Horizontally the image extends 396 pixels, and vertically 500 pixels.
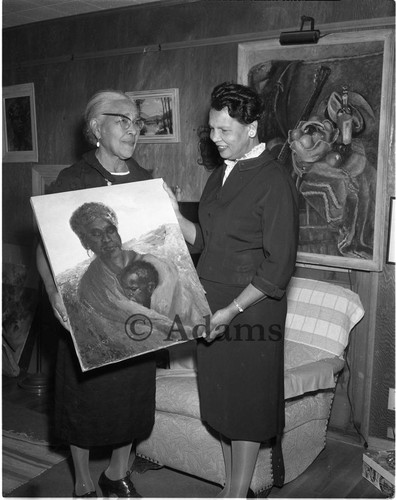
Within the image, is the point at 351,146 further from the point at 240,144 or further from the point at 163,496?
the point at 163,496

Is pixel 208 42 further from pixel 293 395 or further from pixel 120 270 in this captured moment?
pixel 293 395

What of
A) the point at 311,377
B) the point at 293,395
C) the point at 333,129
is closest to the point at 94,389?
the point at 293,395

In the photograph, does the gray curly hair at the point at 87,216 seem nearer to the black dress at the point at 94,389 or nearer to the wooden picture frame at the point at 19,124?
the black dress at the point at 94,389

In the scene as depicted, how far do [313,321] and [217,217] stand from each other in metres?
1.19

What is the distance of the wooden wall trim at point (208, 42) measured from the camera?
307 cm

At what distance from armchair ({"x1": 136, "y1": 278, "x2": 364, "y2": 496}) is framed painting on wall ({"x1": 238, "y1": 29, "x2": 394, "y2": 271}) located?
9.9 inches

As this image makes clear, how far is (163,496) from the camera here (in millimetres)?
2832

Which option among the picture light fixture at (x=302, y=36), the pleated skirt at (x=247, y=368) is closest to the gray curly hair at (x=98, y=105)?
the pleated skirt at (x=247, y=368)

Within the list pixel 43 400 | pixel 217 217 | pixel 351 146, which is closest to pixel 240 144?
pixel 217 217

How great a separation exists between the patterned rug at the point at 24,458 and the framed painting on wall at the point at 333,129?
1782 millimetres

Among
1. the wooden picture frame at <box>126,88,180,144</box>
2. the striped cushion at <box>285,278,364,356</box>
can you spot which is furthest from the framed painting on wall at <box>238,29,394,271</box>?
the wooden picture frame at <box>126,88,180,144</box>

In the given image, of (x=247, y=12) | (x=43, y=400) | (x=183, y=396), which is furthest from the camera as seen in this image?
(x=43, y=400)

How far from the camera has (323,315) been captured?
325 cm

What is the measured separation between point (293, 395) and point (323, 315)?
67cm
